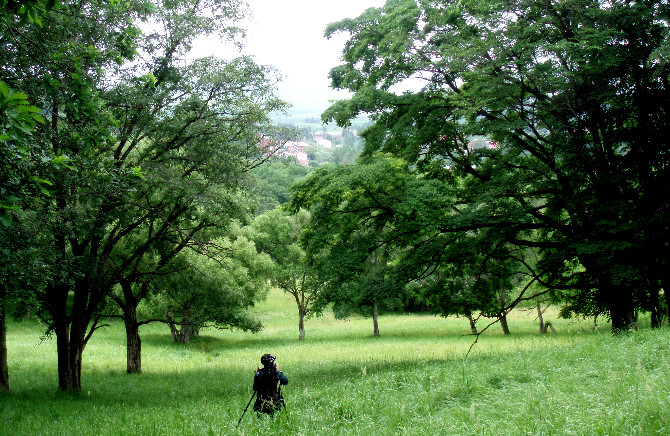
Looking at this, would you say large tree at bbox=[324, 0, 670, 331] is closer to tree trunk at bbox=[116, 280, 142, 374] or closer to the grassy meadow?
the grassy meadow

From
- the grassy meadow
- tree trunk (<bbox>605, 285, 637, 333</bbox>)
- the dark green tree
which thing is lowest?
the grassy meadow

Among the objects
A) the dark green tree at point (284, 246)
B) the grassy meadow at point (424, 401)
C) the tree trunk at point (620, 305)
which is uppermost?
the dark green tree at point (284, 246)

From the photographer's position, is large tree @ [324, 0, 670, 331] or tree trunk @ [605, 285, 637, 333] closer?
large tree @ [324, 0, 670, 331]

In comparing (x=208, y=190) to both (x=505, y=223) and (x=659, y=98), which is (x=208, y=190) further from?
(x=659, y=98)

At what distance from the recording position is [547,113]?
14.2 meters

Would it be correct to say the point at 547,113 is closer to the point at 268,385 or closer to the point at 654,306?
the point at 654,306

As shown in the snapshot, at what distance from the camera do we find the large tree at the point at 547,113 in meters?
12.2

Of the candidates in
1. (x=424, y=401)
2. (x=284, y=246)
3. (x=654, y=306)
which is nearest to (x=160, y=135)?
(x=424, y=401)

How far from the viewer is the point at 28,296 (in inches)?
424

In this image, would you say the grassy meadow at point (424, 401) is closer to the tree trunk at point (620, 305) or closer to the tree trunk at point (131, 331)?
the tree trunk at point (131, 331)

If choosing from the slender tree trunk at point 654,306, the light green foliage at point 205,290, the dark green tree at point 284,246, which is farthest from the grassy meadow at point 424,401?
the dark green tree at point 284,246

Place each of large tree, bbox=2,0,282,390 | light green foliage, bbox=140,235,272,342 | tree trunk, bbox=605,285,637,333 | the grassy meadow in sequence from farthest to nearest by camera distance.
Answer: light green foliage, bbox=140,235,272,342, tree trunk, bbox=605,285,637,333, large tree, bbox=2,0,282,390, the grassy meadow

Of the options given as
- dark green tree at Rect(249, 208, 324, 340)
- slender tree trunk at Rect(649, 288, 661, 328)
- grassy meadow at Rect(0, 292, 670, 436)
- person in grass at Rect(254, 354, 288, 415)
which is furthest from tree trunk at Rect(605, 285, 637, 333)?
dark green tree at Rect(249, 208, 324, 340)

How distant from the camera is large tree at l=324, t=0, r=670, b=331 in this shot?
40.0 ft
